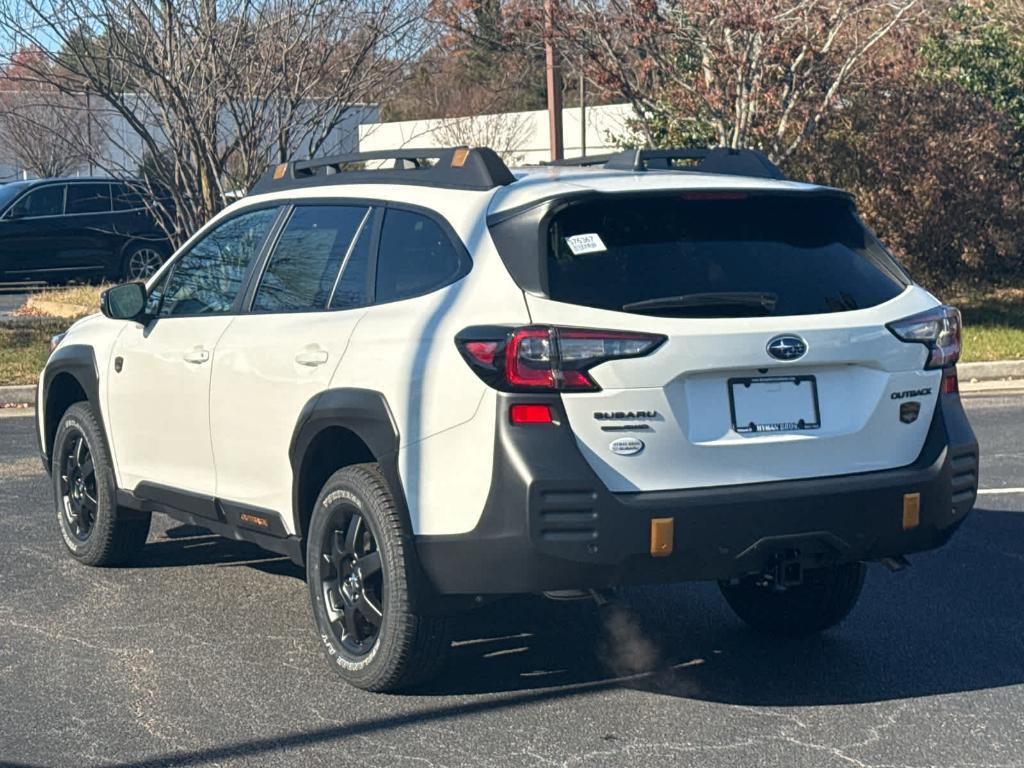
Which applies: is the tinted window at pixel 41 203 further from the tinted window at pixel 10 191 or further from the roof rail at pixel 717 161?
the roof rail at pixel 717 161

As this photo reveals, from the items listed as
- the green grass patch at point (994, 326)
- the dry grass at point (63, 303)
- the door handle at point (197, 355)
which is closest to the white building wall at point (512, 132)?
the dry grass at point (63, 303)

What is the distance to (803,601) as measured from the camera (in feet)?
19.9

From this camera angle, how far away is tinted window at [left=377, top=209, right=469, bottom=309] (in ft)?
17.0

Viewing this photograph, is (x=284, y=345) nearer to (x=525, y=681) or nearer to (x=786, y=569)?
(x=525, y=681)

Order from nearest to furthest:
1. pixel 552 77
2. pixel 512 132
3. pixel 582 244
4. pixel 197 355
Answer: pixel 582 244 < pixel 197 355 < pixel 552 77 < pixel 512 132

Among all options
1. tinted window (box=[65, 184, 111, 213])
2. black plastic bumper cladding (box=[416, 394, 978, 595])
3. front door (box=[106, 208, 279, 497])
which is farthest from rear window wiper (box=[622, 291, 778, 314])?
tinted window (box=[65, 184, 111, 213])

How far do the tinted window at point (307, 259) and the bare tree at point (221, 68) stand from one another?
333 inches

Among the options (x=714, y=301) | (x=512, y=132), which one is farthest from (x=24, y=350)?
(x=512, y=132)

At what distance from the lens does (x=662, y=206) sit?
512cm

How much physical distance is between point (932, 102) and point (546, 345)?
1661cm

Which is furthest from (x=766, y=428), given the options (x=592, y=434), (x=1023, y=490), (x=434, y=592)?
(x=1023, y=490)

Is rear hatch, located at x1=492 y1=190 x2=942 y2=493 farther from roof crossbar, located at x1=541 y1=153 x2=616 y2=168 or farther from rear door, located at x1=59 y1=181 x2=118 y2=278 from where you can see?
rear door, located at x1=59 y1=181 x2=118 y2=278

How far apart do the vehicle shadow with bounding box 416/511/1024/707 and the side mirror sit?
1.94m

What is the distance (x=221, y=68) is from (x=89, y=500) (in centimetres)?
810
